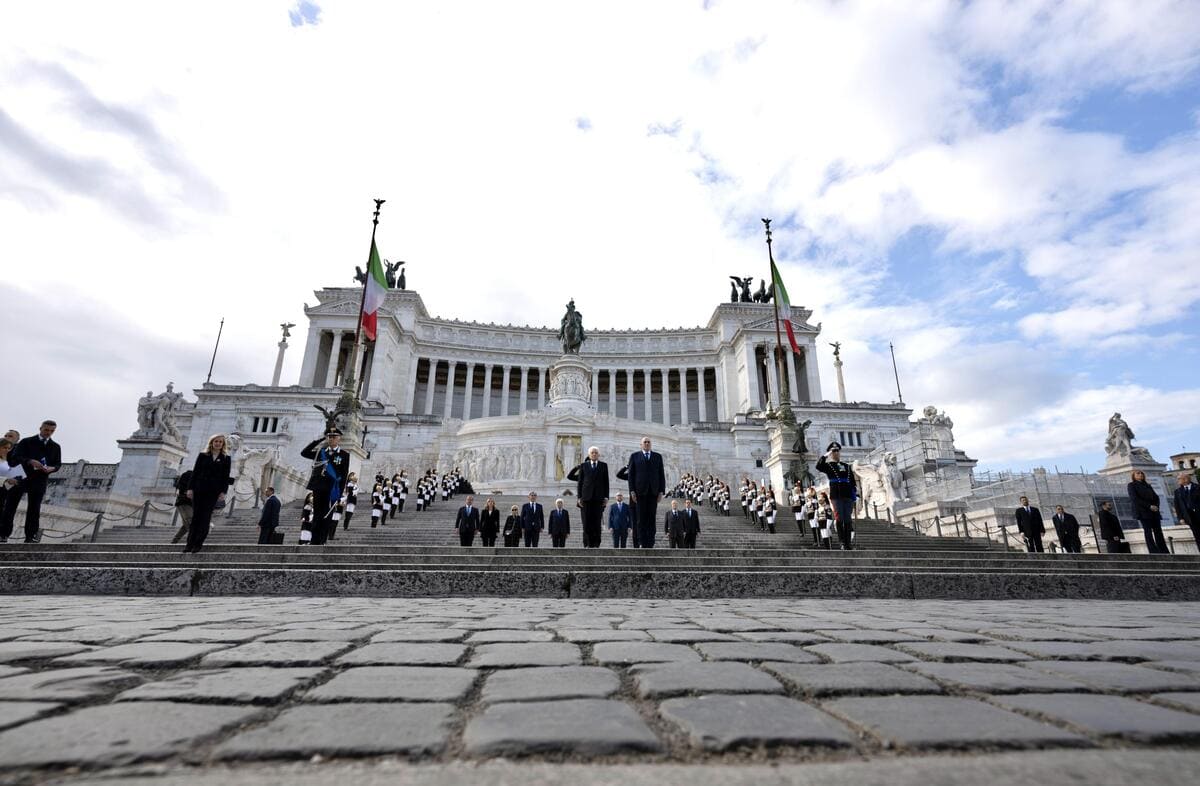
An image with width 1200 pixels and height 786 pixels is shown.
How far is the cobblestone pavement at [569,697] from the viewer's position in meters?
1.41

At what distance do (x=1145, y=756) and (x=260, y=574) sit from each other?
7.63 m

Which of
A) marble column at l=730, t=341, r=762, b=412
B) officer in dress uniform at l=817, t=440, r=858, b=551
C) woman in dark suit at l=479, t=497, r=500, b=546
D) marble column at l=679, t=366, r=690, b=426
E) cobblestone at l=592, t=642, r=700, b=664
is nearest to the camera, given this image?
cobblestone at l=592, t=642, r=700, b=664

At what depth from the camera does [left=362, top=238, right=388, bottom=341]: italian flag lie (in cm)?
2477

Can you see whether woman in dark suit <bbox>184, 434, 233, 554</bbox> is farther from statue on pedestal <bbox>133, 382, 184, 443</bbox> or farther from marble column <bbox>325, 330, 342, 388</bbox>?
marble column <bbox>325, 330, 342, 388</bbox>

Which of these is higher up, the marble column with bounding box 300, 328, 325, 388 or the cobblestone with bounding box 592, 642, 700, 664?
the marble column with bounding box 300, 328, 325, 388

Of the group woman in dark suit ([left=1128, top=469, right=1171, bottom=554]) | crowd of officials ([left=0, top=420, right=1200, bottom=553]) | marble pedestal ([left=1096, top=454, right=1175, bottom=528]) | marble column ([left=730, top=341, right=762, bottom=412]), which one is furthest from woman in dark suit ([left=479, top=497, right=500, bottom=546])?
marble column ([left=730, top=341, right=762, bottom=412])

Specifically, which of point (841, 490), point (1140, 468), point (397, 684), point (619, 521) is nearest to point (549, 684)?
point (397, 684)

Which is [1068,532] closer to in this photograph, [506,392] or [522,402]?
[522,402]

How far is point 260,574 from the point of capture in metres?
7.11

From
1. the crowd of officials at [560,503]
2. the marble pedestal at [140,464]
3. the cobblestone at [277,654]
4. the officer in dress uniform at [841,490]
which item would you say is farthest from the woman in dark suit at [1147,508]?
the marble pedestal at [140,464]

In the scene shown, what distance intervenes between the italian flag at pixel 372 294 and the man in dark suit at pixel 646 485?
16450mm

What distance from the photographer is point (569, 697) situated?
1.96 metres

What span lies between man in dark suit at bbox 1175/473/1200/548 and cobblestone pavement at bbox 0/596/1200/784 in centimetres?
1068

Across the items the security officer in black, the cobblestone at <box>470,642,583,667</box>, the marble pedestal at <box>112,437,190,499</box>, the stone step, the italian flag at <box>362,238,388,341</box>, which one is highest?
the italian flag at <box>362,238,388,341</box>
